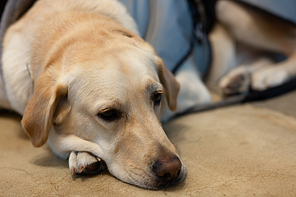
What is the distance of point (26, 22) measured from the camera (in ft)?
6.38

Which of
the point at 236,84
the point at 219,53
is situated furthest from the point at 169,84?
the point at 219,53

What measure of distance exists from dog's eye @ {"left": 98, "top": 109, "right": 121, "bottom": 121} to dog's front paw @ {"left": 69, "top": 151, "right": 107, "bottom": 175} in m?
0.22

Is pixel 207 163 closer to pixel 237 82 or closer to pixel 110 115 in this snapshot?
pixel 110 115

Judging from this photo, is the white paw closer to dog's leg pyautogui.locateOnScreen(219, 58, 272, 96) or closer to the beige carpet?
dog's leg pyautogui.locateOnScreen(219, 58, 272, 96)

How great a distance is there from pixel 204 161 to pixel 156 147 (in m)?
0.34

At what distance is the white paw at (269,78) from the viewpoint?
2.77 meters

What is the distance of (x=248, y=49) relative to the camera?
11.0 feet

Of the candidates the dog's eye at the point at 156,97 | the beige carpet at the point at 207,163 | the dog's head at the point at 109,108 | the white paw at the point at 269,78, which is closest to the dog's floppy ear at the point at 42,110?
the dog's head at the point at 109,108

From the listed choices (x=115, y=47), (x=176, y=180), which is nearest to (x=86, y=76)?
(x=115, y=47)

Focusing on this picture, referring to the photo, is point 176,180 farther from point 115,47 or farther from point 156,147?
point 115,47

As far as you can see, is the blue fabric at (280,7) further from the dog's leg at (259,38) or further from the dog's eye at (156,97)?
the dog's eye at (156,97)

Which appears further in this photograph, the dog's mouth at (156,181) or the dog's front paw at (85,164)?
the dog's front paw at (85,164)

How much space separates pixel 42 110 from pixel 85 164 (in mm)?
360

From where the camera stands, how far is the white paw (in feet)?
9.07
